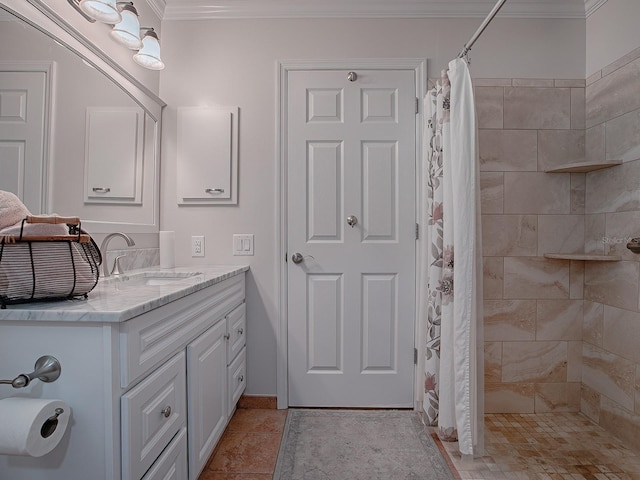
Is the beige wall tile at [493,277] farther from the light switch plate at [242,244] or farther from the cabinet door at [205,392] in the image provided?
the cabinet door at [205,392]

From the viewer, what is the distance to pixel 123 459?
35.6 inches

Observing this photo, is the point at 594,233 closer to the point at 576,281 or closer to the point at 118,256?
the point at 576,281

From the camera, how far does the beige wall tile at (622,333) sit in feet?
5.81

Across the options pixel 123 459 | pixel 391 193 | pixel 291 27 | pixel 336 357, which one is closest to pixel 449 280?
pixel 391 193

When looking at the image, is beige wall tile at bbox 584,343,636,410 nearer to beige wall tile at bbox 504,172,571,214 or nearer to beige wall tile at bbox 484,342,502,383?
beige wall tile at bbox 484,342,502,383

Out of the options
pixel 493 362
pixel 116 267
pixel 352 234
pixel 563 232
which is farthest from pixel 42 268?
pixel 563 232

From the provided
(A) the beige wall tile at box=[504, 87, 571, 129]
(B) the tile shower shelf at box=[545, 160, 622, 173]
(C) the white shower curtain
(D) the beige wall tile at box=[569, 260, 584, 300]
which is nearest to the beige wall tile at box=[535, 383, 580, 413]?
(D) the beige wall tile at box=[569, 260, 584, 300]

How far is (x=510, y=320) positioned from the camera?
211 cm

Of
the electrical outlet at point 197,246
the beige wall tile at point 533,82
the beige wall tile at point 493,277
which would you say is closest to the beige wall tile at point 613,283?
the beige wall tile at point 493,277

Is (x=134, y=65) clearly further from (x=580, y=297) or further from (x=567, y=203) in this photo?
(x=580, y=297)

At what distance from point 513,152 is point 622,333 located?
3.78 ft

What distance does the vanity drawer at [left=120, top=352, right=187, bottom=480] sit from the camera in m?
0.91

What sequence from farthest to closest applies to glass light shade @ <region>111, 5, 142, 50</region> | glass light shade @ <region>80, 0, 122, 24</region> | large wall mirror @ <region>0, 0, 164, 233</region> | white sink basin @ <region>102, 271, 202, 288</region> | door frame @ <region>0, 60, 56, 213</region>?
white sink basin @ <region>102, 271, 202, 288</region>, glass light shade @ <region>111, 5, 142, 50</region>, glass light shade @ <region>80, 0, 122, 24</region>, door frame @ <region>0, 60, 56, 213</region>, large wall mirror @ <region>0, 0, 164, 233</region>

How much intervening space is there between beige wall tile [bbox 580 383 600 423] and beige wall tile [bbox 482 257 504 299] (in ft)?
2.45
